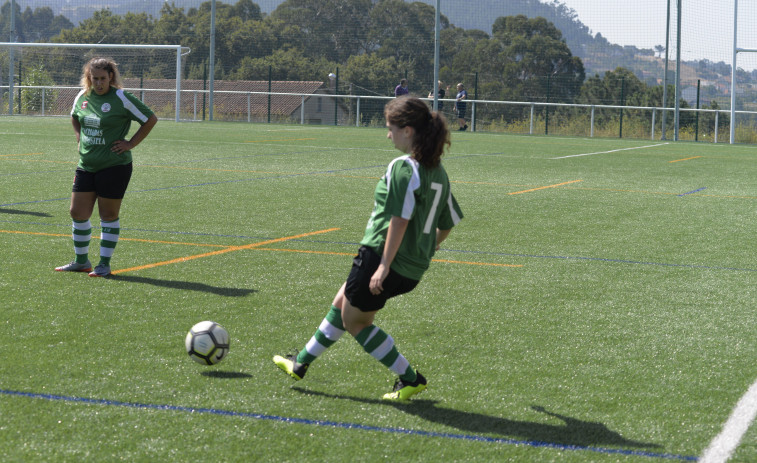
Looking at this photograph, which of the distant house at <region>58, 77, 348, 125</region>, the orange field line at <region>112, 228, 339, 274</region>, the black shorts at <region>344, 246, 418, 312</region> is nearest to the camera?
the black shorts at <region>344, 246, 418, 312</region>

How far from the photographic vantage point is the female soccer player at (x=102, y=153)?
7.26 m

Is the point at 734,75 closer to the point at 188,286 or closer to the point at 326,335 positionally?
the point at 188,286

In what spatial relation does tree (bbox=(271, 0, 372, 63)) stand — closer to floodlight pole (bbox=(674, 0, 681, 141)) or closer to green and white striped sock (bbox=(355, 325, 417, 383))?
floodlight pole (bbox=(674, 0, 681, 141))

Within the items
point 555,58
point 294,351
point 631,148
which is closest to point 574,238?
point 294,351

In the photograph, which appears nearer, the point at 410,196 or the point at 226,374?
the point at 410,196

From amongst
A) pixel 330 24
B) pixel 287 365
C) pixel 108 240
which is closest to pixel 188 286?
pixel 108 240

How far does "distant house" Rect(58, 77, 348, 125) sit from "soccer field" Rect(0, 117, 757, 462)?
2901cm

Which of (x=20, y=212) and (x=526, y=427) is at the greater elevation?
(x=20, y=212)

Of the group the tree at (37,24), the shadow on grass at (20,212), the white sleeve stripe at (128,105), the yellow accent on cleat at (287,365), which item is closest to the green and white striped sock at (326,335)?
the yellow accent on cleat at (287,365)

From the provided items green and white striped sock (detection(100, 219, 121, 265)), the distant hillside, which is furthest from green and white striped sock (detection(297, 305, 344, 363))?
the distant hillside

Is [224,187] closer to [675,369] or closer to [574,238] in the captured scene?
[574,238]

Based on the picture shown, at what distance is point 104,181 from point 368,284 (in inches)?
147

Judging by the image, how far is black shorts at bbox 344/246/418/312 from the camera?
4191mm

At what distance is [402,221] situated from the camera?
404 centimetres
